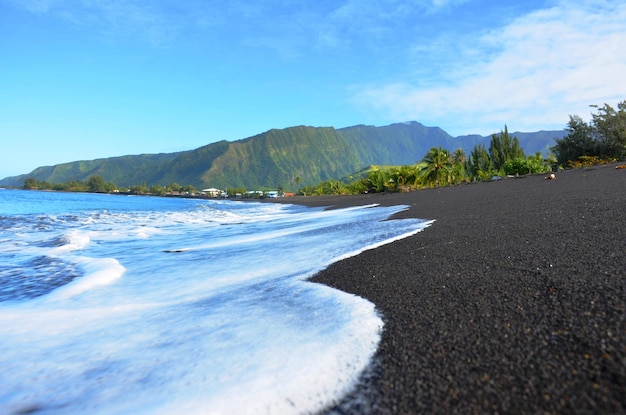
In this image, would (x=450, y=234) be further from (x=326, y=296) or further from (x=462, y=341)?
(x=462, y=341)

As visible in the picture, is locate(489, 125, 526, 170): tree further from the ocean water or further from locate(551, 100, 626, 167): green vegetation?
the ocean water

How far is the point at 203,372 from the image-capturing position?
2.48m

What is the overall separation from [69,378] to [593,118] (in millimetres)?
45881

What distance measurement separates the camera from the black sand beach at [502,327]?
1.77 m

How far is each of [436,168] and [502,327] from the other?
42349 millimetres

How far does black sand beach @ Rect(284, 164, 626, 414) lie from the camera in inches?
69.6

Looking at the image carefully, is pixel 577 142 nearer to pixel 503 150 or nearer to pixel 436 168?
pixel 436 168

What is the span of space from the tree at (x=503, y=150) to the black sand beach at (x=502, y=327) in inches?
2297

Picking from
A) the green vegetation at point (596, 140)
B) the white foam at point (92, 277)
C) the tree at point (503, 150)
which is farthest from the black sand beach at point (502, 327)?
the tree at point (503, 150)

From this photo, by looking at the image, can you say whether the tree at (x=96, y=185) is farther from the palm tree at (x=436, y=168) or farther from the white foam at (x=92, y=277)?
the white foam at (x=92, y=277)

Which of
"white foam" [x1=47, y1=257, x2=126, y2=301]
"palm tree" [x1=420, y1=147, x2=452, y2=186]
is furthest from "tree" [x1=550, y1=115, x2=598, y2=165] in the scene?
"white foam" [x1=47, y1=257, x2=126, y2=301]

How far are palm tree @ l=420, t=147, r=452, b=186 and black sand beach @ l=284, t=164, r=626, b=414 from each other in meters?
39.1

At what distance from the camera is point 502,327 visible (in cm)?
244

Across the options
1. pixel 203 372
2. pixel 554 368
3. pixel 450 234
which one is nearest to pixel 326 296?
pixel 203 372
